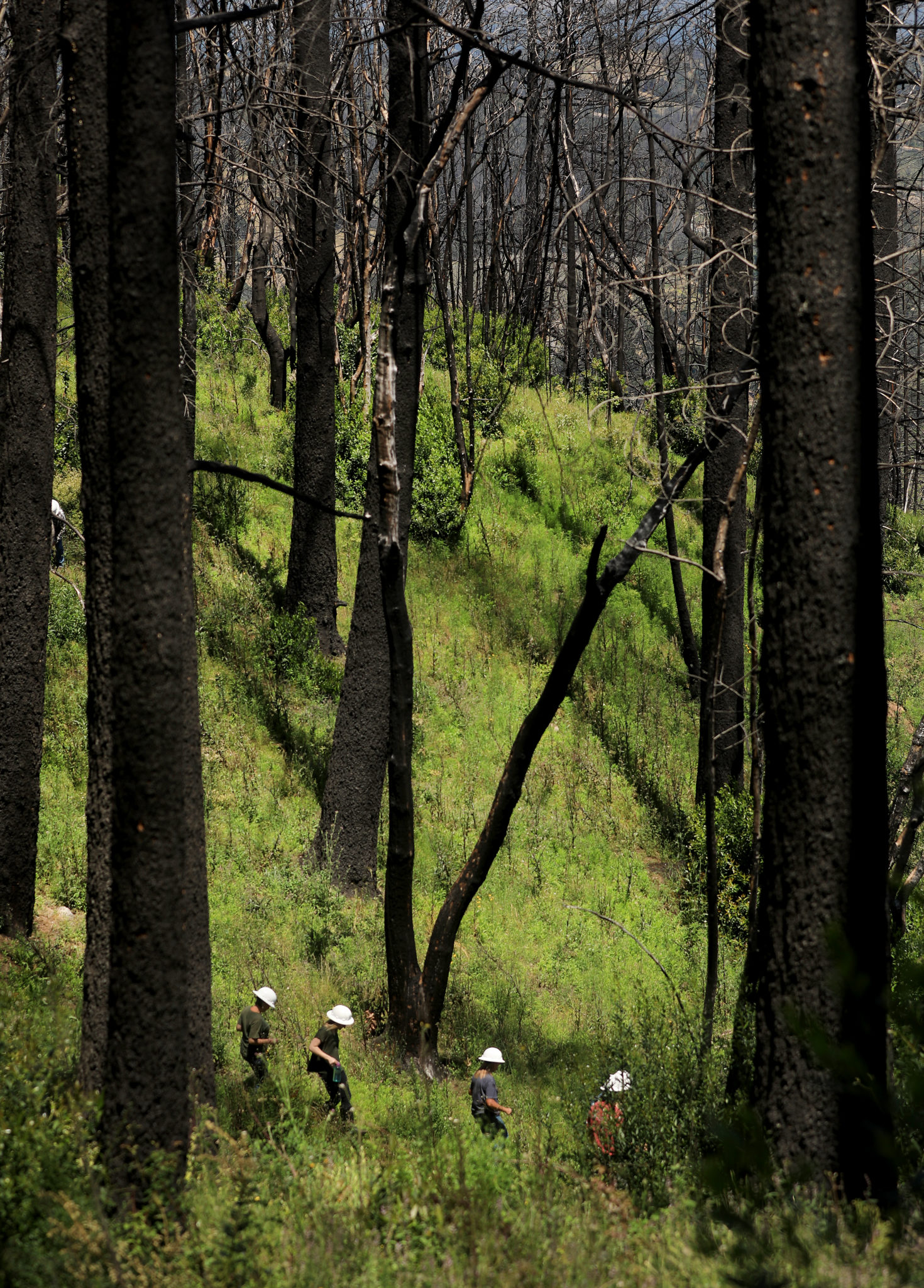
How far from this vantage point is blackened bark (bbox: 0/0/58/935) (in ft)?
25.5

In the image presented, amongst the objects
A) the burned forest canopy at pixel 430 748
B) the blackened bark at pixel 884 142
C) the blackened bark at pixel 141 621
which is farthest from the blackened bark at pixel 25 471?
the blackened bark at pixel 884 142

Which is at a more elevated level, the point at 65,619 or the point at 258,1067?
the point at 65,619

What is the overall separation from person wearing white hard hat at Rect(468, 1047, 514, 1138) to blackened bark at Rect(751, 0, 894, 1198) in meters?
2.80

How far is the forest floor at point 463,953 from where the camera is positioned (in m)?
3.61

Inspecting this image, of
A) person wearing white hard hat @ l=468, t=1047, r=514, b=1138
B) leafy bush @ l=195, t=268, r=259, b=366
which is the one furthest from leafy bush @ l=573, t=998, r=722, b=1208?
leafy bush @ l=195, t=268, r=259, b=366

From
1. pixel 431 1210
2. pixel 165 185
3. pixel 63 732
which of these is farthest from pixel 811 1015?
pixel 63 732

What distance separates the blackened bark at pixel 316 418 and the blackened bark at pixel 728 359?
484 cm

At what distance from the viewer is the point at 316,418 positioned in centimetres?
1318

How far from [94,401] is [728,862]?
8.74 m

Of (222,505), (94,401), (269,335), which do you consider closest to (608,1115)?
(94,401)

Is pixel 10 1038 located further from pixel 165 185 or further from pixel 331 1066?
pixel 165 185

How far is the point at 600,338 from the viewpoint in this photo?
6898 millimetres

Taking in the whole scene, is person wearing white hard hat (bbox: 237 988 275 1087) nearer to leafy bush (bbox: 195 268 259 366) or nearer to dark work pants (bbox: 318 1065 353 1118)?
dark work pants (bbox: 318 1065 353 1118)

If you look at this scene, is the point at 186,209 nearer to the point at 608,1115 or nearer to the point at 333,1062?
the point at 333,1062
